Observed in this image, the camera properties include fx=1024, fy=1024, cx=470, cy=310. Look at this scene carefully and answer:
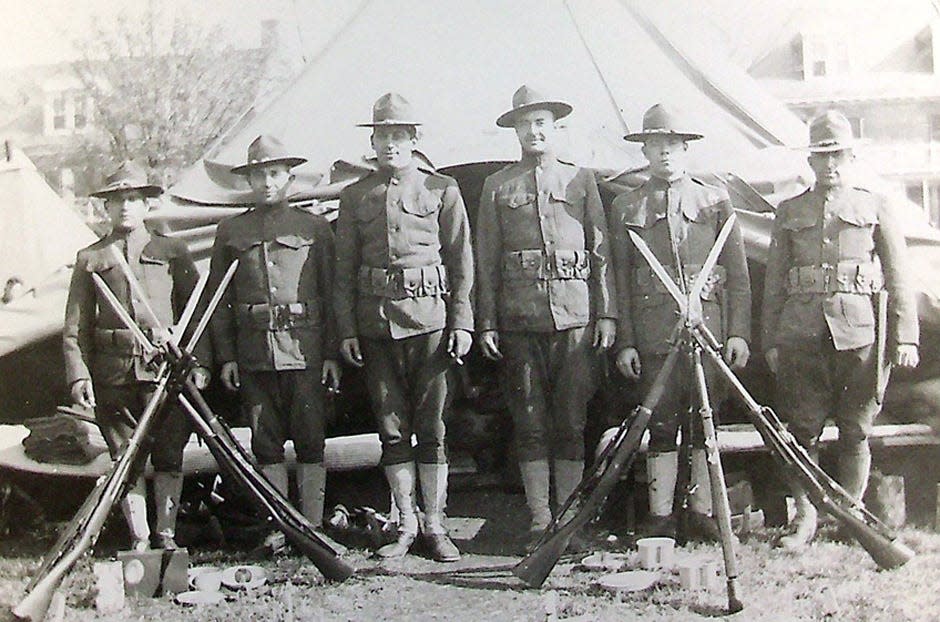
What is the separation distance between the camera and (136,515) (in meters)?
3.21

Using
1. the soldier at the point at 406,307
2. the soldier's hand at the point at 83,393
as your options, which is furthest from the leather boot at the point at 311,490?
the soldier's hand at the point at 83,393

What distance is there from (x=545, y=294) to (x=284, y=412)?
3.00ft

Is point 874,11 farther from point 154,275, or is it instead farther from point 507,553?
point 154,275

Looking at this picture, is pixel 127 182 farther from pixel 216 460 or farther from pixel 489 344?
pixel 489 344

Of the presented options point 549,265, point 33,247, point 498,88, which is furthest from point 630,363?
point 33,247

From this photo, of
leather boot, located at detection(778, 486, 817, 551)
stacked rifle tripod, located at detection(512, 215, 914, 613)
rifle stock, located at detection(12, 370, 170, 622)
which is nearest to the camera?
rifle stock, located at detection(12, 370, 170, 622)

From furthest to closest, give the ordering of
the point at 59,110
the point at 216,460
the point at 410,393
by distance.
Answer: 1. the point at 59,110
2. the point at 410,393
3. the point at 216,460

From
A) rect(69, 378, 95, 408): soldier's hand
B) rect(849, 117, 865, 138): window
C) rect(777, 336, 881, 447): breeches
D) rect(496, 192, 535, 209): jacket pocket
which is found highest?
rect(849, 117, 865, 138): window

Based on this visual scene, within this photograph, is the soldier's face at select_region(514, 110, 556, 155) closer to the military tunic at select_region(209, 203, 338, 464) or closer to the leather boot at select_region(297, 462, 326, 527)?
the military tunic at select_region(209, 203, 338, 464)

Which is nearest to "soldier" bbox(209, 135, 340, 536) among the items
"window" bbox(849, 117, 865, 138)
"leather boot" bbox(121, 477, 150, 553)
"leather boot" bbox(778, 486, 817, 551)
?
"leather boot" bbox(121, 477, 150, 553)

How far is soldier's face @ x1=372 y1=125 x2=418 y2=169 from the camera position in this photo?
10.6 feet

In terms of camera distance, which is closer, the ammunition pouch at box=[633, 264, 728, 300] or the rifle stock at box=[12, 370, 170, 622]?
Answer: the rifle stock at box=[12, 370, 170, 622]

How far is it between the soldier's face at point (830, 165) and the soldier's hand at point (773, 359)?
0.55 meters

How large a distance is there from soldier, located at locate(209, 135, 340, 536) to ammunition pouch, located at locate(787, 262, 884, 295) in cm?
148
